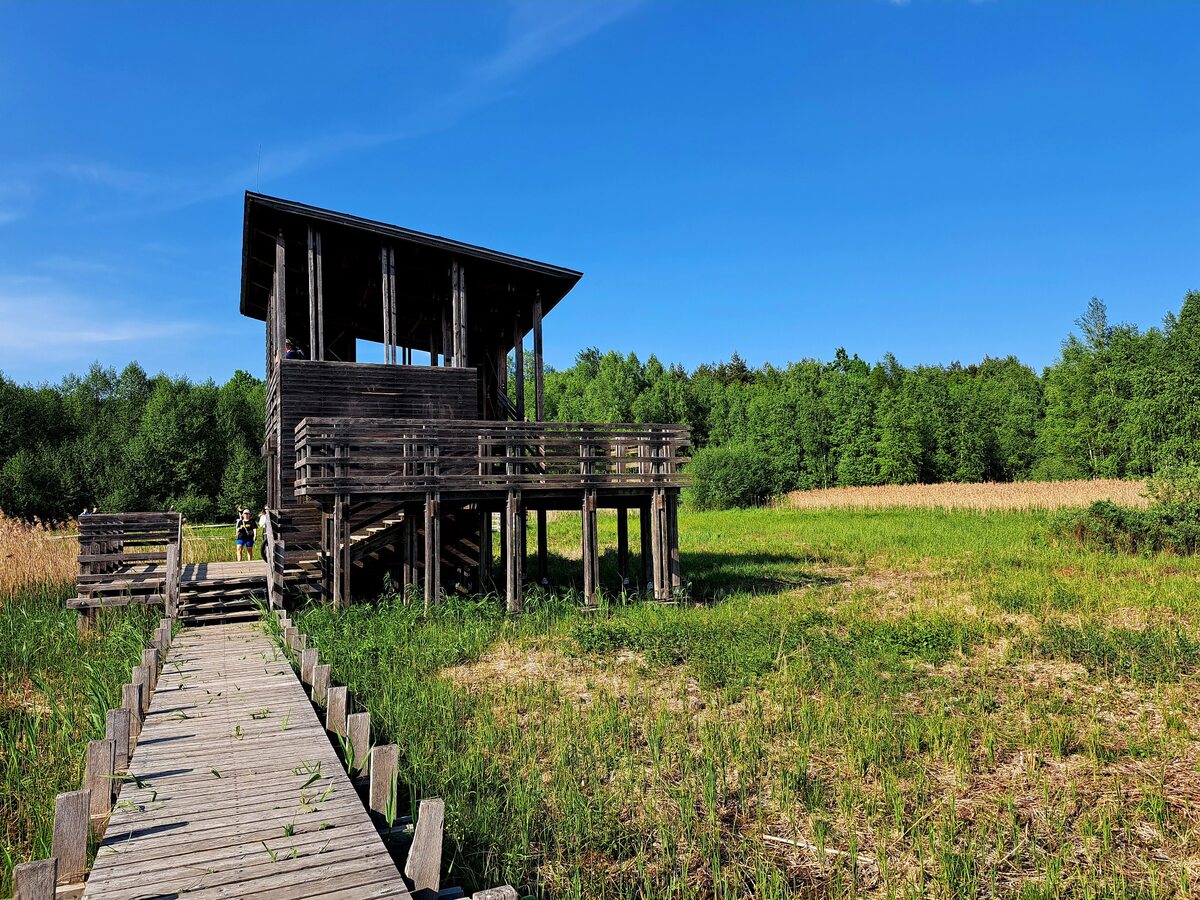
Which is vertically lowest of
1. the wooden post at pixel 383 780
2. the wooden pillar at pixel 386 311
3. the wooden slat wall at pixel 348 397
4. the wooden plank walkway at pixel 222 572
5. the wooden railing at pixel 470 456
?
the wooden post at pixel 383 780

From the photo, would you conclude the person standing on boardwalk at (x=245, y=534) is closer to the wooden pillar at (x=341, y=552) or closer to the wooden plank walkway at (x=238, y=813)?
the wooden pillar at (x=341, y=552)

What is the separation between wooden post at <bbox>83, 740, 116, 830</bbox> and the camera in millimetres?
5465

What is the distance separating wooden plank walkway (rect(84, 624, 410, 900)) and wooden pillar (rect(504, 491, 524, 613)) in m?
6.52

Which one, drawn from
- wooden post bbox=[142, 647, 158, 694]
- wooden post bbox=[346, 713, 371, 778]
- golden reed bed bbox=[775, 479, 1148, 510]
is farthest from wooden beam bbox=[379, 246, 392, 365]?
golden reed bed bbox=[775, 479, 1148, 510]

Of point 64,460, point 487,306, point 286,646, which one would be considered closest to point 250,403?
point 64,460

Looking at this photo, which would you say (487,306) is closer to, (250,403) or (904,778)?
(904,778)

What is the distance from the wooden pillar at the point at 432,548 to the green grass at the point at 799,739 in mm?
521

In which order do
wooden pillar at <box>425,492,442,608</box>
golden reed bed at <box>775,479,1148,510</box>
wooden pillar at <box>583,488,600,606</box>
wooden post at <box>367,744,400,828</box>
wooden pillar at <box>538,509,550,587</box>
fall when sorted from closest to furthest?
wooden post at <box>367,744,400,828</box>, wooden pillar at <box>425,492,442,608</box>, wooden pillar at <box>583,488,600,606</box>, wooden pillar at <box>538,509,550,587</box>, golden reed bed at <box>775,479,1148,510</box>

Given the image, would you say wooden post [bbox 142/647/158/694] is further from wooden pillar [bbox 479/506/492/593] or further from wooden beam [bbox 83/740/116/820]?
wooden pillar [bbox 479/506/492/593]

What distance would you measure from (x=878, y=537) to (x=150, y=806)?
2624cm

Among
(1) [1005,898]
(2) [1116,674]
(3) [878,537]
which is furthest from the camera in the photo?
(3) [878,537]

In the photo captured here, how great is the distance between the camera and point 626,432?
16.6m

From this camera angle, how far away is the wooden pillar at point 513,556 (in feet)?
48.3

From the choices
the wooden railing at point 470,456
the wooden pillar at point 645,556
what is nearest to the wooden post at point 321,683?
the wooden railing at point 470,456
